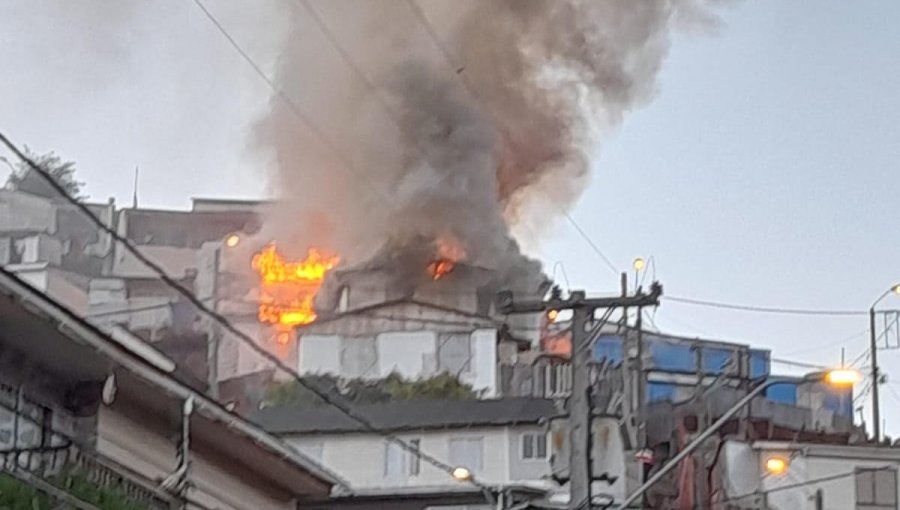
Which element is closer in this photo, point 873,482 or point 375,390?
point 873,482

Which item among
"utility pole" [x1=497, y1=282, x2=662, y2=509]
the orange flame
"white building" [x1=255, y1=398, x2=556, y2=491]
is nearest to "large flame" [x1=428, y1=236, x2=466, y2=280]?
the orange flame

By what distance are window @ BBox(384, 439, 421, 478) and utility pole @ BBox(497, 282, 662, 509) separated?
22.7m

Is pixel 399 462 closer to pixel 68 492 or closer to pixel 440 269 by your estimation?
pixel 440 269

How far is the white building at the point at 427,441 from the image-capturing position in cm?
4806

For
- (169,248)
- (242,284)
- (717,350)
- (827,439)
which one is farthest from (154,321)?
(827,439)

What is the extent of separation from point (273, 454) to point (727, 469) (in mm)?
27956

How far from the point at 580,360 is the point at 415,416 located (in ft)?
86.5

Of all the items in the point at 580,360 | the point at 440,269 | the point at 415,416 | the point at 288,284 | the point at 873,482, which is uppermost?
the point at 288,284

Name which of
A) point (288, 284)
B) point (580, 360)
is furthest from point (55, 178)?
point (580, 360)

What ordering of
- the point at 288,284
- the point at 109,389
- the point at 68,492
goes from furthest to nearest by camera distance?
the point at 288,284
the point at 109,389
the point at 68,492

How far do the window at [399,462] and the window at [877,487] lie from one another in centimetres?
1208

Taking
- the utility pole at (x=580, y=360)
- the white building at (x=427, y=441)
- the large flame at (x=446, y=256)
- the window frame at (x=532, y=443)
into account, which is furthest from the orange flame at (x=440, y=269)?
the utility pole at (x=580, y=360)

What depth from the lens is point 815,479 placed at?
45344 mm

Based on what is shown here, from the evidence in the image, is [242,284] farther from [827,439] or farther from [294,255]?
[827,439]
